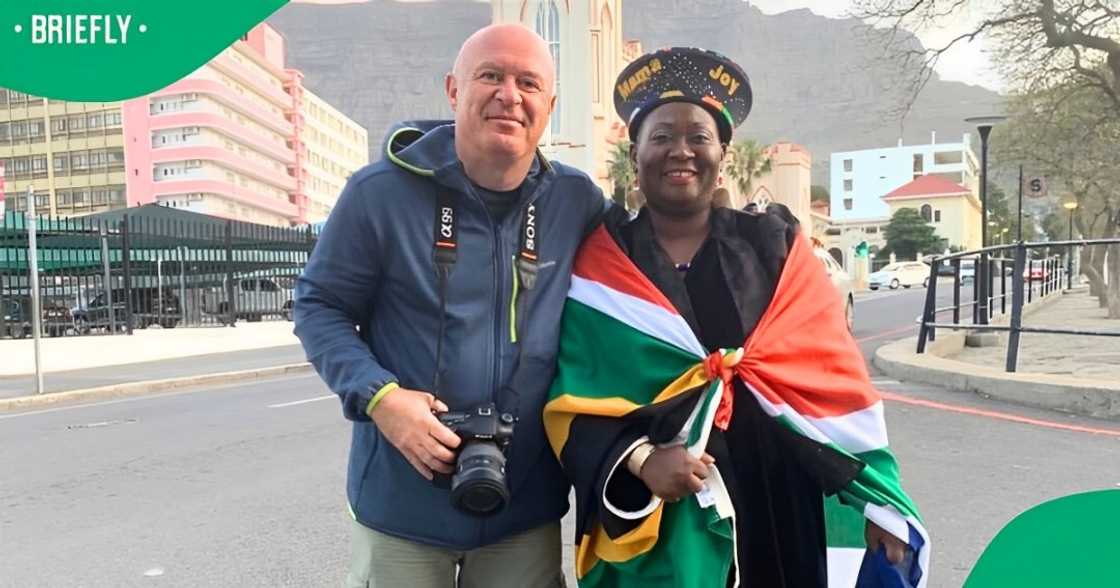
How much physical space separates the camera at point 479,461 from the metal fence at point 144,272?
18733 mm

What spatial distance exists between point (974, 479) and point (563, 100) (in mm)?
42664

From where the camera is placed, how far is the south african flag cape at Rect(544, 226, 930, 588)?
1.78 metres

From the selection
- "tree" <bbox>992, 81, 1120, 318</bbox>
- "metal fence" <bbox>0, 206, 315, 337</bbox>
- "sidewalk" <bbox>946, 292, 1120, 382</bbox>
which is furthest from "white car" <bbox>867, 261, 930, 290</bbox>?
"metal fence" <bbox>0, 206, 315, 337</bbox>

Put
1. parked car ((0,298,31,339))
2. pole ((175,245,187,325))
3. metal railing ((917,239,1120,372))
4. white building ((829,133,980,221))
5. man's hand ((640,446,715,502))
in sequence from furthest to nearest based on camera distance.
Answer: white building ((829,133,980,221)) < pole ((175,245,187,325)) < parked car ((0,298,31,339)) < metal railing ((917,239,1120,372)) < man's hand ((640,446,715,502))

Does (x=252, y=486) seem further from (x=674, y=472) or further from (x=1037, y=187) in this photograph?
(x=1037, y=187)

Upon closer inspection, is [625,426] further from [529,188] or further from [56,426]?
[56,426]

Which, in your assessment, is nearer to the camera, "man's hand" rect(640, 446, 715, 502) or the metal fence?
"man's hand" rect(640, 446, 715, 502)

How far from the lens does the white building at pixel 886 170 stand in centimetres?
11062

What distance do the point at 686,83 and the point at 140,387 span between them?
35.2ft

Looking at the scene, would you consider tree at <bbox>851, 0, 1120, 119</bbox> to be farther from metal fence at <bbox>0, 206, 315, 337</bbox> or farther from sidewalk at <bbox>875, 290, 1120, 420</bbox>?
metal fence at <bbox>0, 206, 315, 337</bbox>

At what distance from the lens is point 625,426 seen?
5.91 ft

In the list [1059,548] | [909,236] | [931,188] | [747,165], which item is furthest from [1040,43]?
[931,188]

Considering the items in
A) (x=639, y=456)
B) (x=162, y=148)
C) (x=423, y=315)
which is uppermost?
(x=162, y=148)

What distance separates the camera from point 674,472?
1.72 meters
